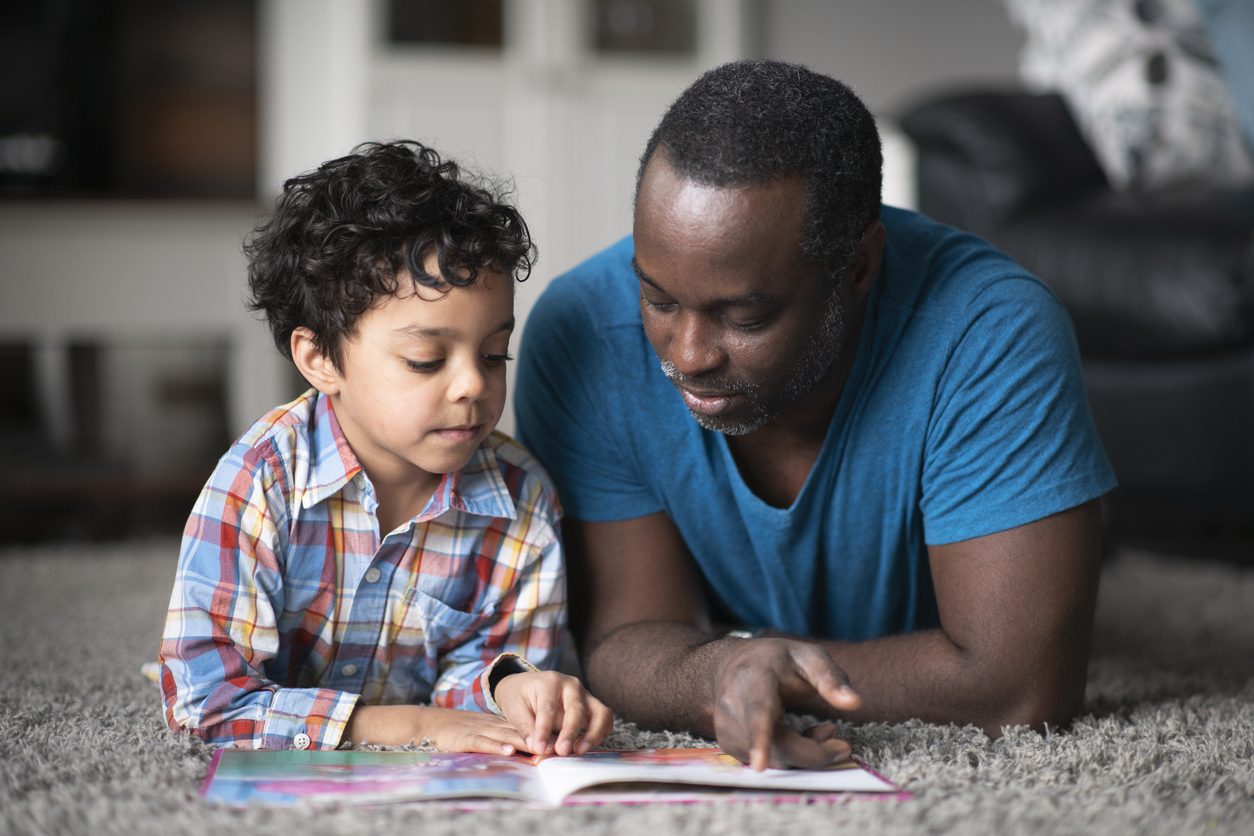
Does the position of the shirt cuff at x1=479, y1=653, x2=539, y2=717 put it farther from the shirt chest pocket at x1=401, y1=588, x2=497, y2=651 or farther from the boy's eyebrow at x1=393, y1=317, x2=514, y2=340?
the boy's eyebrow at x1=393, y1=317, x2=514, y2=340

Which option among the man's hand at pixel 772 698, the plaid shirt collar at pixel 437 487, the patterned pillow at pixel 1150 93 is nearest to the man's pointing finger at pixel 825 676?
the man's hand at pixel 772 698

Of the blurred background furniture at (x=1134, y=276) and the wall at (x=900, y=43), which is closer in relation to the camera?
the blurred background furniture at (x=1134, y=276)

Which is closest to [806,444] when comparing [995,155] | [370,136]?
[995,155]

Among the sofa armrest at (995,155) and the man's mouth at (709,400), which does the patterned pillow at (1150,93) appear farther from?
the man's mouth at (709,400)

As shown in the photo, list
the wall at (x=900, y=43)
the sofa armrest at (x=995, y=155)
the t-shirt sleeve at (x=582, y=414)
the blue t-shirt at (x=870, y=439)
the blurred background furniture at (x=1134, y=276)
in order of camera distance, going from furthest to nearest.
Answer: the wall at (x=900, y=43), the sofa armrest at (x=995, y=155), the blurred background furniture at (x=1134, y=276), the t-shirt sleeve at (x=582, y=414), the blue t-shirt at (x=870, y=439)

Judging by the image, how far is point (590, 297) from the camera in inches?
41.2

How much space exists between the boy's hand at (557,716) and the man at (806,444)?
9 cm

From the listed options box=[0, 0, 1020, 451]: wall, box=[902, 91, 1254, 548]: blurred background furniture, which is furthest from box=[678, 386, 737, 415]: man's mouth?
box=[0, 0, 1020, 451]: wall

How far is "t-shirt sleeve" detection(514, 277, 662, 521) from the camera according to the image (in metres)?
1.02

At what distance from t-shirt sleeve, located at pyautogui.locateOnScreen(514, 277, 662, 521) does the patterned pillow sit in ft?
4.28

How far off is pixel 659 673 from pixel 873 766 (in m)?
0.19

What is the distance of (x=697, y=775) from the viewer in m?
0.73

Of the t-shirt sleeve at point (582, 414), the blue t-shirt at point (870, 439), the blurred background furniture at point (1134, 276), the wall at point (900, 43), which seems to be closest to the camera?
the blue t-shirt at point (870, 439)

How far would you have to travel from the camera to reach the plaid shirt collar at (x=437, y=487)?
0.89m
